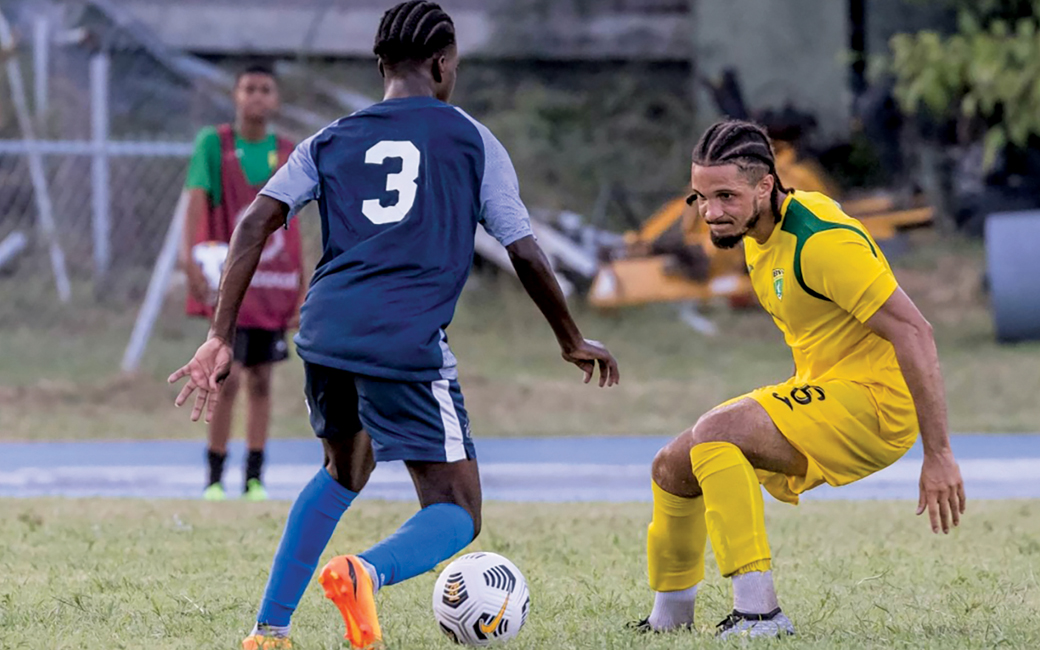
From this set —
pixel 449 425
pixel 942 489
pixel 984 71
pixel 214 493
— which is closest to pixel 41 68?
pixel 984 71

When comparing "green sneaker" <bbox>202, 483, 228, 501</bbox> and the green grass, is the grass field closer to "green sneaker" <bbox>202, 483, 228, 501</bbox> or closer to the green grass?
"green sneaker" <bbox>202, 483, 228, 501</bbox>

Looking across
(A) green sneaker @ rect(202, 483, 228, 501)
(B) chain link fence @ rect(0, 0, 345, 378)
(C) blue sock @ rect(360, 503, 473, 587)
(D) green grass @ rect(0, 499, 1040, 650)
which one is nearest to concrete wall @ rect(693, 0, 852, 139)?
(B) chain link fence @ rect(0, 0, 345, 378)

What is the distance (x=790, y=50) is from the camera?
69.9ft

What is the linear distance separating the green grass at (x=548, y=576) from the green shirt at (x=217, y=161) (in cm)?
166

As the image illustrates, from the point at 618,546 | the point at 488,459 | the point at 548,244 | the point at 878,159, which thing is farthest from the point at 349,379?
the point at 878,159

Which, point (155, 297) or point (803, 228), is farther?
point (155, 297)

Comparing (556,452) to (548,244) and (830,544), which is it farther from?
(548,244)

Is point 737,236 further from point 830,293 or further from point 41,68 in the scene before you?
point 41,68

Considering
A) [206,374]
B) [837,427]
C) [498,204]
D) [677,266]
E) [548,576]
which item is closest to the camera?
[206,374]

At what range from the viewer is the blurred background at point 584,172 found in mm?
13359

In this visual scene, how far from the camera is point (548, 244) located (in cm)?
1753

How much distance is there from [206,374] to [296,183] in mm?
582

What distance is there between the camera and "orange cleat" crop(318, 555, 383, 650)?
3.74m

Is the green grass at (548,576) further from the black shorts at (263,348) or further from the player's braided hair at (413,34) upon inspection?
the player's braided hair at (413,34)
